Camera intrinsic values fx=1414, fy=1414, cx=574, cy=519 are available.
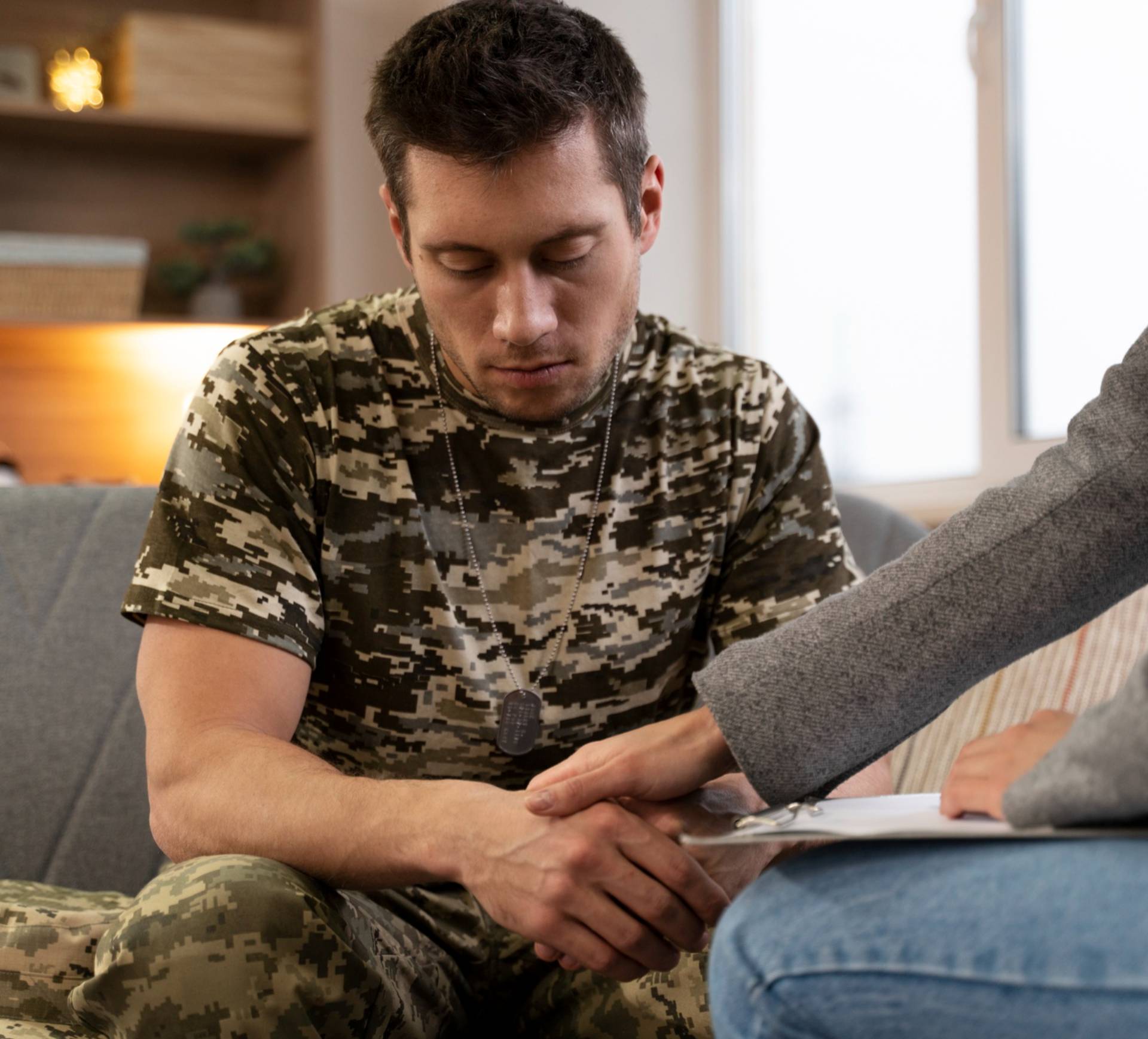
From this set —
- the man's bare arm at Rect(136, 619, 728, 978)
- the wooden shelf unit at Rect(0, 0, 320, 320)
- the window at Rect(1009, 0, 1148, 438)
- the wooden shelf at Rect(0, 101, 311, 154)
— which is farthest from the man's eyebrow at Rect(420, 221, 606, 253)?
the wooden shelf at Rect(0, 101, 311, 154)

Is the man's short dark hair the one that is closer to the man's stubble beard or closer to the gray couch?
the man's stubble beard

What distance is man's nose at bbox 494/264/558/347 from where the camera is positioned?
1.18 m

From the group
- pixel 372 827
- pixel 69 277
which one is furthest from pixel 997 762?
pixel 69 277

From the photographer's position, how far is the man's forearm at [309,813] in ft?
3.08

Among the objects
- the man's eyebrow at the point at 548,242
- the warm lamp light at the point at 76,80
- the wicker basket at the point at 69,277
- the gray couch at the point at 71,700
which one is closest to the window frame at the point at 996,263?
the gray couch at the point at 71,700

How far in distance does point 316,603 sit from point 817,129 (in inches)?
72.2

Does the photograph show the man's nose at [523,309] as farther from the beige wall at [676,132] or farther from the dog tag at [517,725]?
the beige wall at [676,132]

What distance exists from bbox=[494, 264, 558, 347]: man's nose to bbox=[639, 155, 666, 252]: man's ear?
18 centimetres

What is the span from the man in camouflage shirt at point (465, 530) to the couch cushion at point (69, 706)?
0.48 meters

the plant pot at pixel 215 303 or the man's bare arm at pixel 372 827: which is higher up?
the plant pot at pixel 215 303

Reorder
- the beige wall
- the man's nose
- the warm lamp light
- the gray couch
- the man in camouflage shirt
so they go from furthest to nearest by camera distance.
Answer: the warm lamp light < the beige wall < the gray couch < the man's nose < the man in camouflage shirt

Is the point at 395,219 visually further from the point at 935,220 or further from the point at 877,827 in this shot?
the point at 935,220

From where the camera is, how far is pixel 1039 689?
1487mm

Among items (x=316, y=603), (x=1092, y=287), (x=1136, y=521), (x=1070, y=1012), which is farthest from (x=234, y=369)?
(x=1092, y=287)
